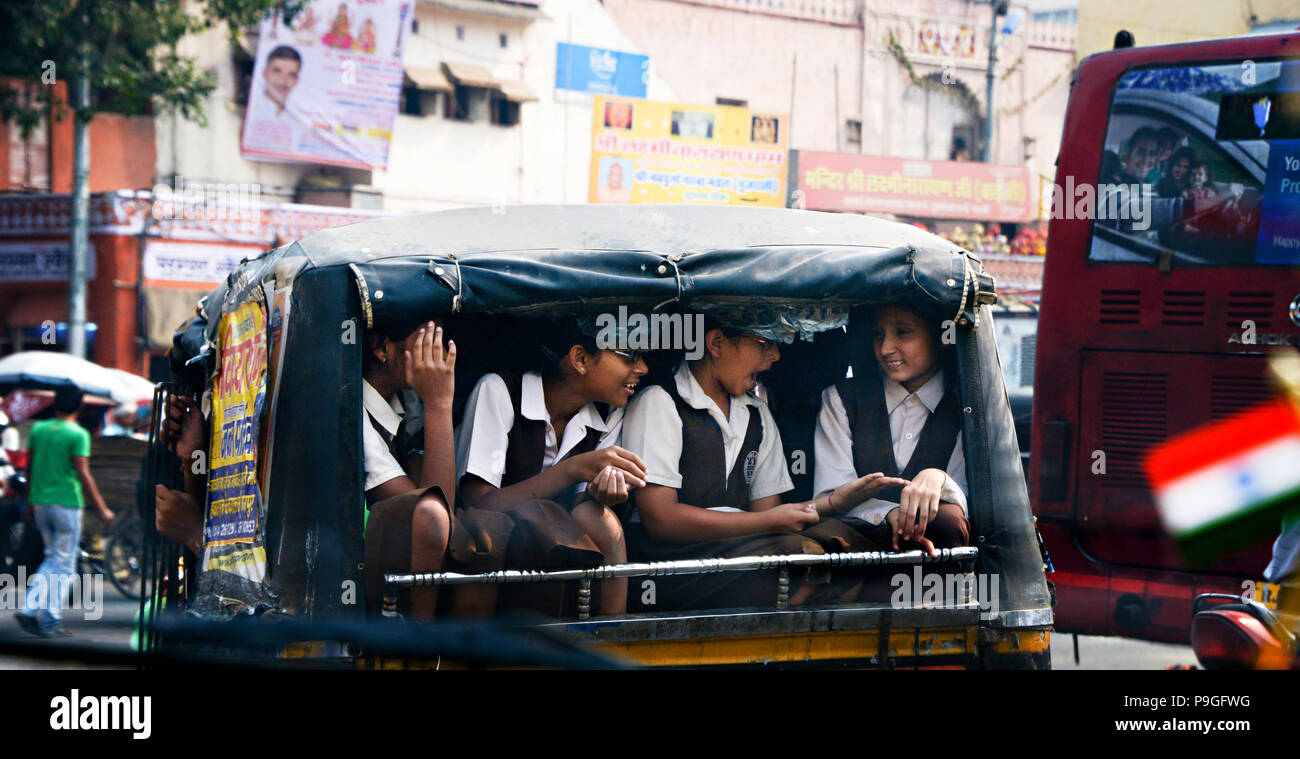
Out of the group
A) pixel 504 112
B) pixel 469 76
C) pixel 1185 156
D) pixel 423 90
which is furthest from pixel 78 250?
pixel 1185 156

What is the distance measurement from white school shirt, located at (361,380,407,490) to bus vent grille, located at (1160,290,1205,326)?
170 inches

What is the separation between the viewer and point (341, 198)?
25141mm

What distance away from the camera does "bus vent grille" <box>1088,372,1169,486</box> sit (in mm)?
6523

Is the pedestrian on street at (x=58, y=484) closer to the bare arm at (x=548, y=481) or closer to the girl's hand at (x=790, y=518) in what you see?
the bare arm at (x=548, y=481)

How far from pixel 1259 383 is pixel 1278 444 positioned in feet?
0.92

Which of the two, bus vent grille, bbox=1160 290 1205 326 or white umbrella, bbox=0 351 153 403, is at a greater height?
bus vent grille, bbox=1160 290 1205 326

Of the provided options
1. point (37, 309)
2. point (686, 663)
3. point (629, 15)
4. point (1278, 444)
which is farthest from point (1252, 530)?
point (629, 15)

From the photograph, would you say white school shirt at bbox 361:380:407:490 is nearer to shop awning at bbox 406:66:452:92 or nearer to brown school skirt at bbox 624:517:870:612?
brown school skirt at bbox 624:517:870:612

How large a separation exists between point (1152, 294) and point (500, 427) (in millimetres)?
4130

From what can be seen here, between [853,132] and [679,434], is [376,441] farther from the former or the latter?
[853,132]

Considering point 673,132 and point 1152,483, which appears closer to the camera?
point 1152,483

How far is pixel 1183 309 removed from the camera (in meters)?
6.50

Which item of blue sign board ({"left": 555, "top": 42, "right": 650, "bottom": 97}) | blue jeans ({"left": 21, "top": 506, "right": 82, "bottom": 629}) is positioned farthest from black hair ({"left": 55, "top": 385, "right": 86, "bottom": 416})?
blue sign board ({"left": 555, "top": 42, "right": 650, "bottom": 97})
